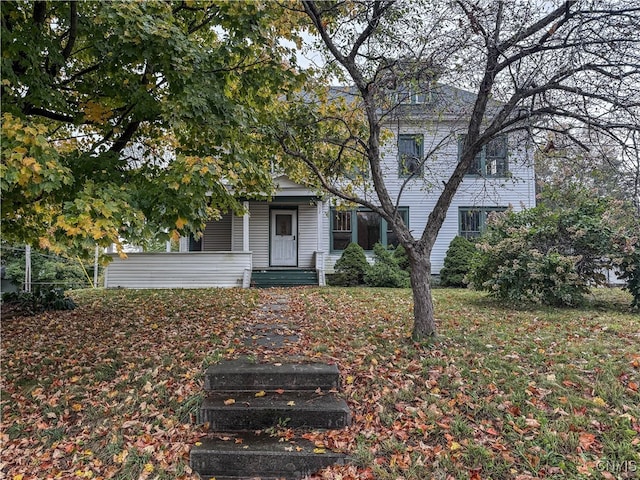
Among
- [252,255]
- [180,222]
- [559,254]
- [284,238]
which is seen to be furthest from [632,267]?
[252,255]

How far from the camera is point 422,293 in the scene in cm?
503

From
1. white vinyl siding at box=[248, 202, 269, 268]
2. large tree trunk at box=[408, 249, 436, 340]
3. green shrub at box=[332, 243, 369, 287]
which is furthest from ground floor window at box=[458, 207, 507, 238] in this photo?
large tree trunk at box=[408, 249, 436, 340]

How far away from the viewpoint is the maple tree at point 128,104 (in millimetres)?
3381

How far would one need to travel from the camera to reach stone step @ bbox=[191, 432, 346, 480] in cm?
305

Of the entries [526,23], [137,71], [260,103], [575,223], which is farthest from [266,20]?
[575,223]

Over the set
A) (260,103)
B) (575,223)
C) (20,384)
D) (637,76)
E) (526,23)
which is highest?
(526,23)

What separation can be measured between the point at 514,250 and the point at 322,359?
5237mm

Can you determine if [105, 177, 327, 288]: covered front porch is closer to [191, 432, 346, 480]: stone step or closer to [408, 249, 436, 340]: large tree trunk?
[408, 249, 436, 340]: large tree trunk

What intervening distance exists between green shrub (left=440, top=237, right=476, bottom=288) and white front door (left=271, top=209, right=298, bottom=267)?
534 centimetres

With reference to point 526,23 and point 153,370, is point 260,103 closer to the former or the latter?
point 526,23

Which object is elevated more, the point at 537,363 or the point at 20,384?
the point at 537,363

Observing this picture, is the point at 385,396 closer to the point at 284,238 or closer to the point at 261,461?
the point at 261,461

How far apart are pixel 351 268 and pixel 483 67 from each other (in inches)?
342

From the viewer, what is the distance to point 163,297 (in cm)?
958
